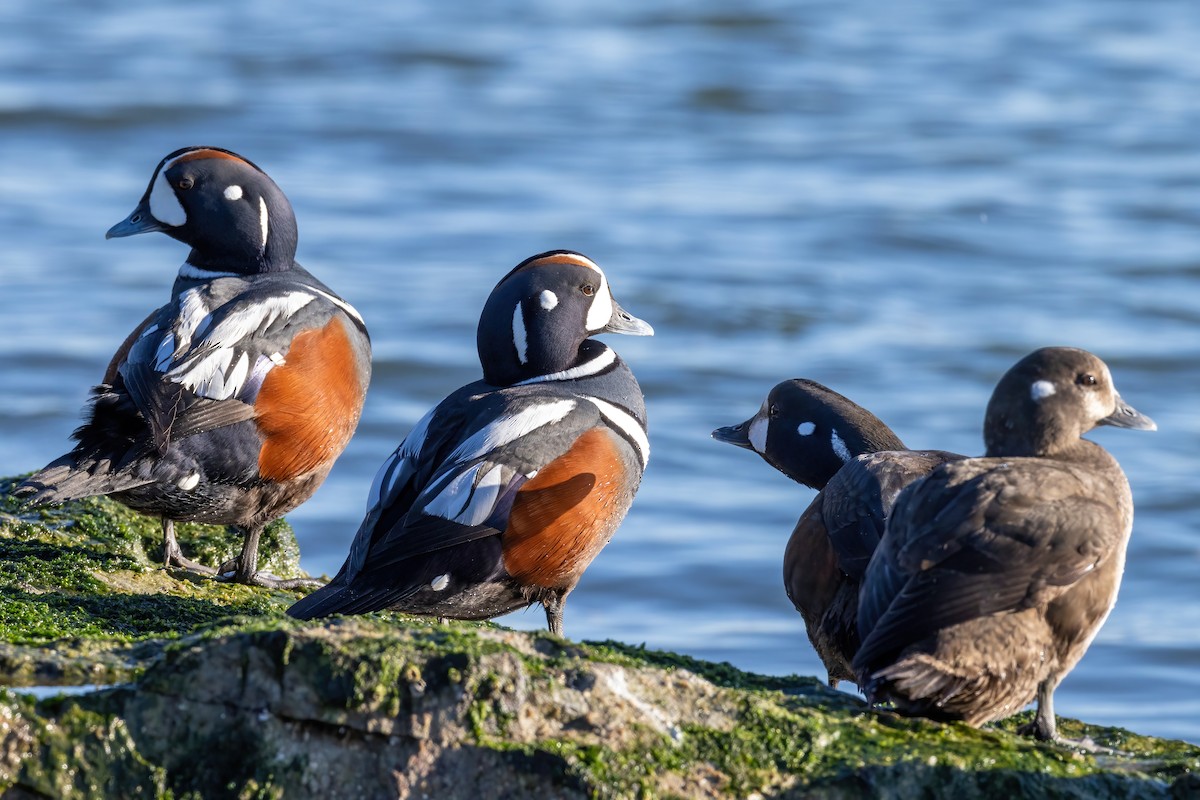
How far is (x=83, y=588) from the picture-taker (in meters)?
6.10

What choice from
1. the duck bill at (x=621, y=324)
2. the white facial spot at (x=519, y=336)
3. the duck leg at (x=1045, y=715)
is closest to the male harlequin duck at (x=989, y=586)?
the duck leg at (x=1045, y=715)

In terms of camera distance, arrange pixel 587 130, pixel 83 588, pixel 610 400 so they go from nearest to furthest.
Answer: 1. pixel 83 588
2. pixel 610 400
3. pixel 587 130

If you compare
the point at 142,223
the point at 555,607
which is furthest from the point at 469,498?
the point at 142,223

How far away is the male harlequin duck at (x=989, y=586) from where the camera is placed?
463 centimetres

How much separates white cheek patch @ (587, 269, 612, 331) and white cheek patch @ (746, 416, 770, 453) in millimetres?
996

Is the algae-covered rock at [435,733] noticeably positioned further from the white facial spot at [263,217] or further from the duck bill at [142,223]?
the duck bill at [142,223]

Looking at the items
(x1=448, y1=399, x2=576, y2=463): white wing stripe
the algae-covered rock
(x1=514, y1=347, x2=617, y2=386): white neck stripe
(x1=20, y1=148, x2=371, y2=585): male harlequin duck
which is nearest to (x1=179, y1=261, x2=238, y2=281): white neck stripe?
(x1=20, y1=148, x2=371, y2=585): male harlequin duck

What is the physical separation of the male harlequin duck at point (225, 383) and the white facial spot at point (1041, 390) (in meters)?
3.13

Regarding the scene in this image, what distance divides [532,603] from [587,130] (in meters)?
15.9

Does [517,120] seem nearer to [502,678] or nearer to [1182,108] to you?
[1182,108]

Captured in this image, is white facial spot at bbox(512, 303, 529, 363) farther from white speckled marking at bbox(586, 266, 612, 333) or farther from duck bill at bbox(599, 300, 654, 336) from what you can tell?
duck bill at bbox(599, 300, 654, 336)

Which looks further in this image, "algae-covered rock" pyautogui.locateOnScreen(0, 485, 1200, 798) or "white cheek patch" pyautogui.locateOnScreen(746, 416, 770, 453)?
"white cheek patch" pyautogui.locateOnScreen(746, 416, 770, 453)

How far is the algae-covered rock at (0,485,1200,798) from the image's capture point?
3926 mm

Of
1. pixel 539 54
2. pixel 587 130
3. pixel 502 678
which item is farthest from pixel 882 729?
pixel 539 54
